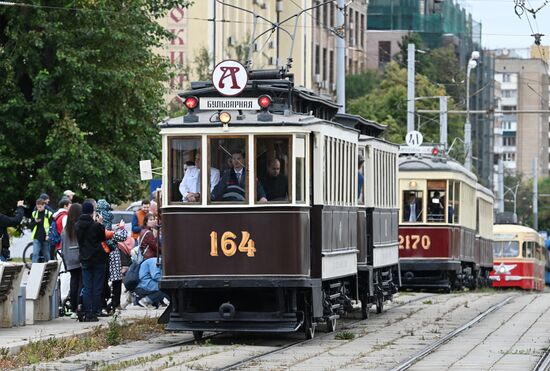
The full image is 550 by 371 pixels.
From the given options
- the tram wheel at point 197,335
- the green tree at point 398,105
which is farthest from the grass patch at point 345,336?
the green tree at point 398,105

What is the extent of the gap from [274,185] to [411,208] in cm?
1719

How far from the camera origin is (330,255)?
2098 centimetres

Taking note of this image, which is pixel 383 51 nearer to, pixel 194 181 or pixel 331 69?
pixel 331 69

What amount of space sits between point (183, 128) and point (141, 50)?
2262 cm

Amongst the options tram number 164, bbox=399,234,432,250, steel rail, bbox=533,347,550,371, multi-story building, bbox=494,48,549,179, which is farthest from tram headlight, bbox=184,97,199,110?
multi-story building, bbox=494,48,549,179

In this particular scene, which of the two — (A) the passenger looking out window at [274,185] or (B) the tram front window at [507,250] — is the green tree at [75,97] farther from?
(B) the tram front window at [507,250]

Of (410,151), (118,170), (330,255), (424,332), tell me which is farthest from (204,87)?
(118,170)

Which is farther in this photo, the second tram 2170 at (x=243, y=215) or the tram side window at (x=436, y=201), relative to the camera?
the tram side window at (x=436, y=201)

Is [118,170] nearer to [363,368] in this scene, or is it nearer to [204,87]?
[204,87]

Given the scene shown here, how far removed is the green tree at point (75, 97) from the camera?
4003cm

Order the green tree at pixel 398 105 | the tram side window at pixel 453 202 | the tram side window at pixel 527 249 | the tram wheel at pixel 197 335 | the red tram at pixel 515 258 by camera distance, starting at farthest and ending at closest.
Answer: the green tree at pixel 398 105 → the tram side window at pixel 527 249 → the red tram at pixel 515 258 → the tram side window at pixel 453 202 → the tram wheel at pixel 197 335

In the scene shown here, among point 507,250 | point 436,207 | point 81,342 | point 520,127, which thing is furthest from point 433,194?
point 520,127

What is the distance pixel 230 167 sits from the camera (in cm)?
1975

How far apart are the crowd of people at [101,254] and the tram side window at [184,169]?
1.43 m
